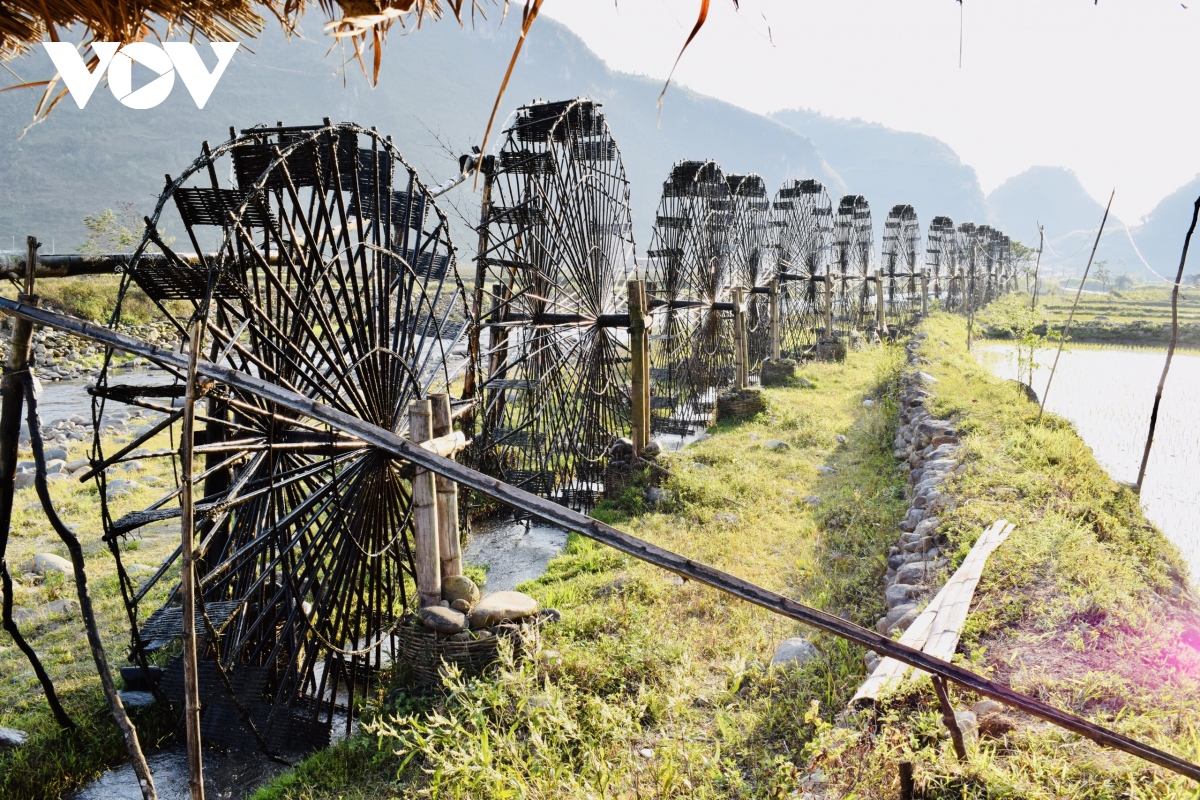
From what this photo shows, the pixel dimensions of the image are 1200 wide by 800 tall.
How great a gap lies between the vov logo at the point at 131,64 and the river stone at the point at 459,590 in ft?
10.8

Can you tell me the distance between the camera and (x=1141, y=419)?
13.7 meters

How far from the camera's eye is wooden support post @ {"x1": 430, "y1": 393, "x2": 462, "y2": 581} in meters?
5.37

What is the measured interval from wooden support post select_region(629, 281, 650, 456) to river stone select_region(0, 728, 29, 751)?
6.77 metres

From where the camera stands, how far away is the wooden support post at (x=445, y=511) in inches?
211

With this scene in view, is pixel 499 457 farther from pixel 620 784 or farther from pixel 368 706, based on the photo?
pixel 620 784

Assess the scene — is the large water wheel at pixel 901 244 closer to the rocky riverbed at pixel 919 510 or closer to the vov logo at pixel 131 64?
the rocky riverbed at pixel 919 510

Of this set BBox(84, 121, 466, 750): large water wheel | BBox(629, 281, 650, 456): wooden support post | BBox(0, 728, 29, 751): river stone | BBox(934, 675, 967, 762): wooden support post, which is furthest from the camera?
BBox(629, 281, 650, 456): wooden support post

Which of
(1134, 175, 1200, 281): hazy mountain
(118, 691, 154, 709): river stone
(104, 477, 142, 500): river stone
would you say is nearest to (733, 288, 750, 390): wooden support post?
(104, 477, 142, 500): river stone

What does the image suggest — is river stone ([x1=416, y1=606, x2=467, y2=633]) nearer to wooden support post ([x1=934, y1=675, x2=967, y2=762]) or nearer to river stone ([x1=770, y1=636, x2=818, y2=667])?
river stone ([x1=770, y1=636, x2=818, y2=667])

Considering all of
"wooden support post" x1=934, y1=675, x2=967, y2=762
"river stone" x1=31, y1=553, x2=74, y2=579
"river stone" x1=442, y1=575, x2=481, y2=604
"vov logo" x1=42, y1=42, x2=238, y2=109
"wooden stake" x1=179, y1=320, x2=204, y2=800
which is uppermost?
"vov logo" x1=42, y1=42, x2=238, y2=109

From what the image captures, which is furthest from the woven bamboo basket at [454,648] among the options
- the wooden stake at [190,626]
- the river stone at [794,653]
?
the wooden stake at [190,626]

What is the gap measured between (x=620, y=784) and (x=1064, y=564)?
349 centimetres

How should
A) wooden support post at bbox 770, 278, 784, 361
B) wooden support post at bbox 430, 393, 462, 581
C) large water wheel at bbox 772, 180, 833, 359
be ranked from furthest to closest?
large water wheel at bbox 772, 180, 833, 359 → wooden support post at bbox 770, 278, 784, 361 → wooden support post at bbox 430, 393, 462, 581

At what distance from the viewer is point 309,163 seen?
5.07m
